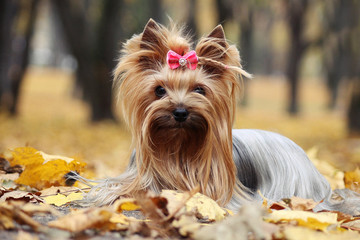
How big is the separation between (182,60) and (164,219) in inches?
47.9

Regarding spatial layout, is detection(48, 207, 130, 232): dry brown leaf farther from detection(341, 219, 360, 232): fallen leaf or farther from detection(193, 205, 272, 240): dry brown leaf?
detection(341, 219, 360, 232): fallen leaf

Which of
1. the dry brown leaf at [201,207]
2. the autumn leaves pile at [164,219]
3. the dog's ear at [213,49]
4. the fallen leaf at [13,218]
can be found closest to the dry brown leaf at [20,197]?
the autumn leaves pile at [164,219]

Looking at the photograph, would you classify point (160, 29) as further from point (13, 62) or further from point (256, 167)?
point (13, 62)

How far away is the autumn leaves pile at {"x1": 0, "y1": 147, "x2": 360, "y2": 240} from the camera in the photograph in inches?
82.6

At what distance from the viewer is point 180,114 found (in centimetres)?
303

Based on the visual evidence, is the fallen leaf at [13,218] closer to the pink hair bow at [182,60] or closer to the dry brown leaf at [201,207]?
the dry brown leaf at [201,207]

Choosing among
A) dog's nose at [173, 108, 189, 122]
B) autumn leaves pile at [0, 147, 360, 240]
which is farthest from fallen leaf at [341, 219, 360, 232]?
dog's nose at [173, 108, 189, 122]

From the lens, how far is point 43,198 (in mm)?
3113

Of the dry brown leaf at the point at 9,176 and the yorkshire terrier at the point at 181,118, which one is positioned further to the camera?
the dry brown leaf at the point at 9,176

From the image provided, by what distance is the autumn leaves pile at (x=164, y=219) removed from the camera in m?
2.10

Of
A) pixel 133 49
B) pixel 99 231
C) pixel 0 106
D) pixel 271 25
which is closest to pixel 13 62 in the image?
pixel 0 106

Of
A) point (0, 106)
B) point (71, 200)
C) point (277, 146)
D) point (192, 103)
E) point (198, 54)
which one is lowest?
point (0, 106)

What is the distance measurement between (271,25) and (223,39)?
2876 centimetres

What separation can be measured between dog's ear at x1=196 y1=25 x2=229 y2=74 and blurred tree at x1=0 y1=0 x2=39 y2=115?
1021cm
